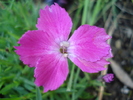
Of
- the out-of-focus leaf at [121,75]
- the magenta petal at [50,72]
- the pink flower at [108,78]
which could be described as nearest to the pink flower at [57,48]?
the magenta petal at [50,72]

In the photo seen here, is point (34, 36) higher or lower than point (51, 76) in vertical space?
higher

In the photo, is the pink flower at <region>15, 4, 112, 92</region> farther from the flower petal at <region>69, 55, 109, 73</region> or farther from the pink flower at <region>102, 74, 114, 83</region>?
the pink flower at <region>102, 74, 114, 83</region>

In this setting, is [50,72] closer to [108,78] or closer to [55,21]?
[55,21]

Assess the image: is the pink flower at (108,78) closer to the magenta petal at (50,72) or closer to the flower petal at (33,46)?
the magenta petal at (50,72)

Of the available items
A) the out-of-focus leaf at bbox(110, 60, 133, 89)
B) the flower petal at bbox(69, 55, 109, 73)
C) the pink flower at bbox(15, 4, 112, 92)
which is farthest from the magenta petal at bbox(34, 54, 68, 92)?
the out-of-focus leaf at bbox(110, 60, 133, 89)

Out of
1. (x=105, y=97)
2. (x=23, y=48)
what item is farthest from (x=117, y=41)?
(x=23, y=48)

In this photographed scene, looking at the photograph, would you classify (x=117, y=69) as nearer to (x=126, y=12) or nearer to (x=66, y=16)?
(x=126, y=12)
